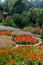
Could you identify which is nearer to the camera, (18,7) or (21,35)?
(21,35)

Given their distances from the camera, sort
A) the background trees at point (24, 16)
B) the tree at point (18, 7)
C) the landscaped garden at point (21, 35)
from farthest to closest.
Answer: the tree at point (18, 7) < the background trees at point (24, 16) < the landscaped garden at point (21, 35)

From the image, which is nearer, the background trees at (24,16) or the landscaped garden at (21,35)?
the landscaped garden at (21,35)

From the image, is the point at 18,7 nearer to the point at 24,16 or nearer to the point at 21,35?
the point at 24,16

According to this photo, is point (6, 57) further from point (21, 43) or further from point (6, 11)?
point (6, 11)

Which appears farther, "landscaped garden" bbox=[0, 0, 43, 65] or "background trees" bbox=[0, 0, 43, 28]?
"background trees" bbox=[0, 0, 43, 28]

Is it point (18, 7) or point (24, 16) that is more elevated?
point (18, 7)

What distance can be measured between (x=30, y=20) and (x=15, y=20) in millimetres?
2196

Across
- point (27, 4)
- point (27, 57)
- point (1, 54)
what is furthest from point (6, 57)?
point (27, 4)

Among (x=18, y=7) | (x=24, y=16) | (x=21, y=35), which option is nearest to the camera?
(x=21, y=35)

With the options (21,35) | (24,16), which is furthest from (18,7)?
(21,35)

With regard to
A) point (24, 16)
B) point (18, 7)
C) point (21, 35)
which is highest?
point (21, 35)

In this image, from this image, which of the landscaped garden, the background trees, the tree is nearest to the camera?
the landscaped garden

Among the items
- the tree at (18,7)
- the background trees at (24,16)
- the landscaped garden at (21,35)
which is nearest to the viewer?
the landscaped garden at (21,35)

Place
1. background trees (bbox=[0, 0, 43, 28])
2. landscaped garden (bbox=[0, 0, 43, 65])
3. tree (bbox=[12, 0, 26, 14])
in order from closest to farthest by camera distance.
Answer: landscaped garden (bbox=[0, 0, 43, 65]), background trees (bbox=[0, 0, 43, 28]), tree (bbox=[12, 0, 26, 14])
